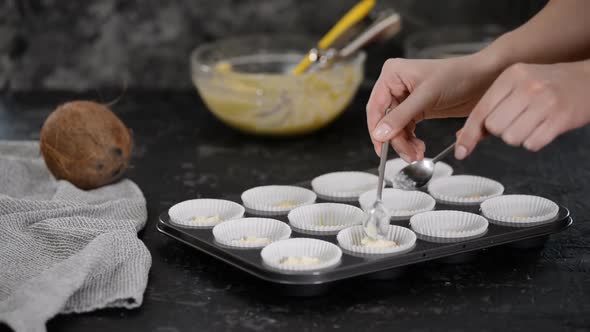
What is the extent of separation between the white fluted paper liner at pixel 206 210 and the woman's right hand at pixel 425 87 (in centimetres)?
28

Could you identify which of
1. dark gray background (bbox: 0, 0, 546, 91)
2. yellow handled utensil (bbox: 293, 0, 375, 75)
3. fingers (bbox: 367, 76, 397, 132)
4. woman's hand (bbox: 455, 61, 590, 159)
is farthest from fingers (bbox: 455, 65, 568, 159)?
dark gray background (bbox: 0, 0, 546, 91)

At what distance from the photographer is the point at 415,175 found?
160 cm

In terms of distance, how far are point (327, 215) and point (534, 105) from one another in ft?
1.53

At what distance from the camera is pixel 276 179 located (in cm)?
188

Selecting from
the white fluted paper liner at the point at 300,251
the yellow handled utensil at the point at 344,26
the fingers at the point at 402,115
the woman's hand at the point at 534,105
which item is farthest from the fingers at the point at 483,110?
the yellow handled utensil at the point at 344,26

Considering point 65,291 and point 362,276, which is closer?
point 65,291

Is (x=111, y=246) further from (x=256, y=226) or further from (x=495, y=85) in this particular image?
(x=495, y=85)

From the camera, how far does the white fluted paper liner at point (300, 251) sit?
1.30 meters

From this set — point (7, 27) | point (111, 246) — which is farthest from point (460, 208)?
point (7, 27)

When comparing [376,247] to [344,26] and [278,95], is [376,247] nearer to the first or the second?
[278,95]

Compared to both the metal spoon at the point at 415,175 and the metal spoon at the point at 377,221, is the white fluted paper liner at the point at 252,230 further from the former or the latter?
the metal spoon at the point at 415,175

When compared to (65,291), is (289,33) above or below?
above

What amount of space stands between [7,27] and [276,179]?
1.14m

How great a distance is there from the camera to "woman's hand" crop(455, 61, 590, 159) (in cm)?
120
